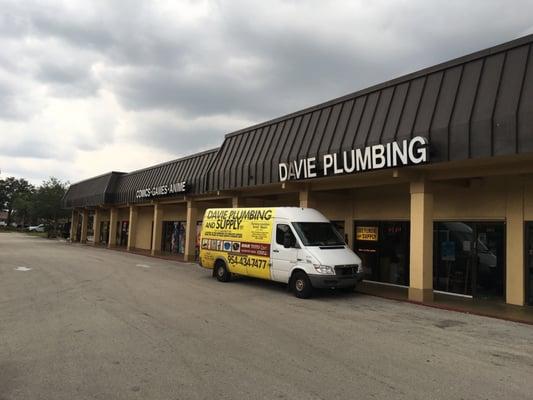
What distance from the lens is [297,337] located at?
297 inches

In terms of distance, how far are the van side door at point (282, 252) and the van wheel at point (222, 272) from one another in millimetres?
2554

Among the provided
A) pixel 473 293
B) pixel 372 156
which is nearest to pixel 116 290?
pixel 372 156

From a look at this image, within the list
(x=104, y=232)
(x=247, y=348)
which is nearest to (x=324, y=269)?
(x=247, y=348)

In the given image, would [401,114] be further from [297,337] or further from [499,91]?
[297,337]

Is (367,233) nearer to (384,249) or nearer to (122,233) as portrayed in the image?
(384,249)

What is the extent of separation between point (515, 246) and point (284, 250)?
6.52 meters

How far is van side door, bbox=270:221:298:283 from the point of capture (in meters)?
12.4

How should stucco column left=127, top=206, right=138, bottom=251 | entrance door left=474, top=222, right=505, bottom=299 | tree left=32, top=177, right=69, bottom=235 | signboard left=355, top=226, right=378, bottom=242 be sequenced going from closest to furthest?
entrance door left=474, top=222, right=505, bottom=299 → signboard left=355, top=226, right=378, bottom=242 → stucco column left=127, top=206, right=138, bottom=251 → tree left=32, top=177, right=69, bottom=235

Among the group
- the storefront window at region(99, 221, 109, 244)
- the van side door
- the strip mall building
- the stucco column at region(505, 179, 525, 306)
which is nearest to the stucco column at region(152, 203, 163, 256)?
the strip mall building

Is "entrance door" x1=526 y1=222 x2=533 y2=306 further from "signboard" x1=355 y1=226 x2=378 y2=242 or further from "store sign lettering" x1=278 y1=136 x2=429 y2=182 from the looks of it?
"signboard" x1=355 y1=226 x2=378 y2=242

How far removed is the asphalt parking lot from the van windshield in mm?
1713

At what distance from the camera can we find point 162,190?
26.6 meters

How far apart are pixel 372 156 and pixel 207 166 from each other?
12314 mm

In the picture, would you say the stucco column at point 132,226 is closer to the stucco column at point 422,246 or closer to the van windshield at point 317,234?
the van windshield at point 317,234
